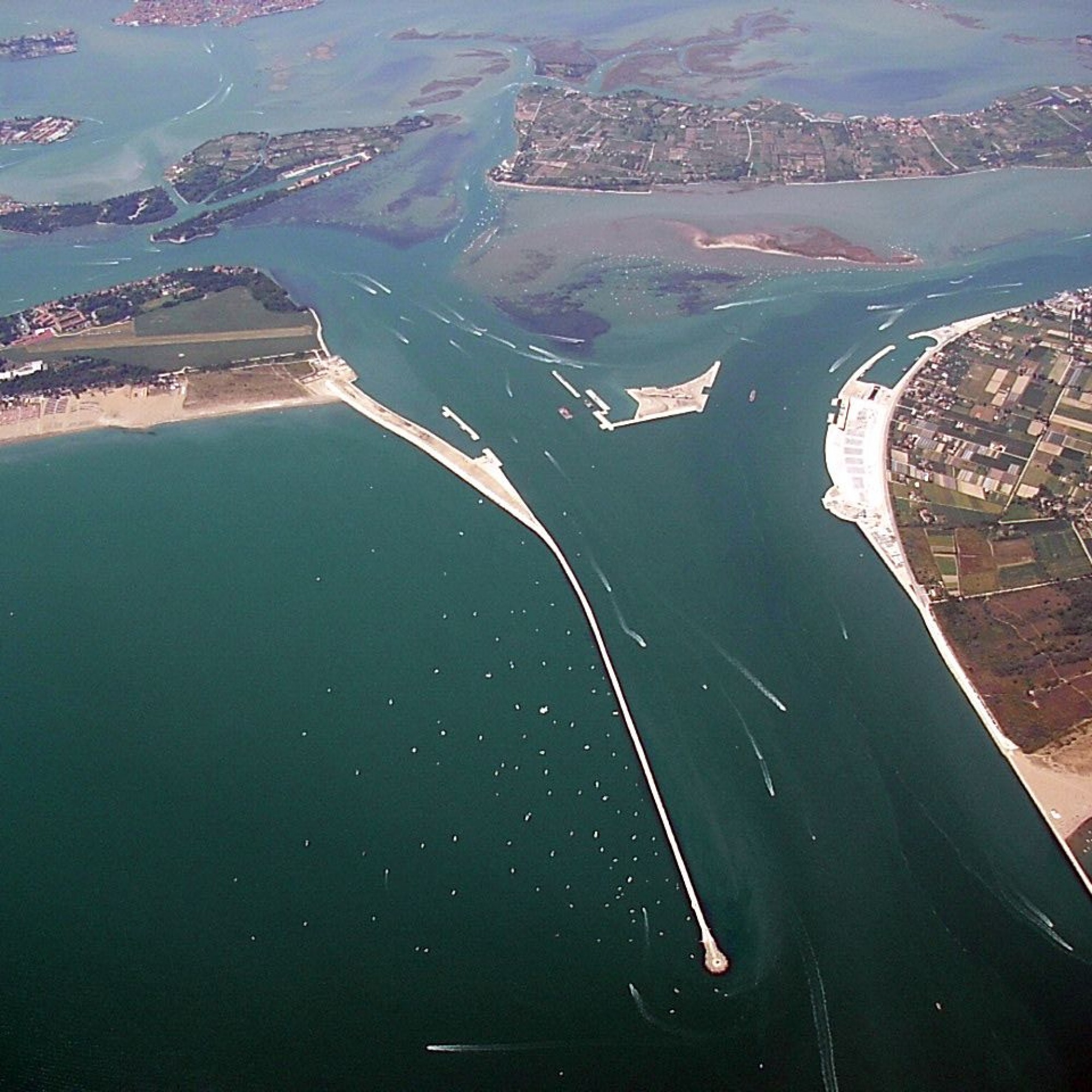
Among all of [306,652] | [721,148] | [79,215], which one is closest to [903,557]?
[306,652]

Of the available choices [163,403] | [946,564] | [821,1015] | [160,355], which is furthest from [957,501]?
[160,355]

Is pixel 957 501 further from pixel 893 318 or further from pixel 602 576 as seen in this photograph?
pixel 893 318

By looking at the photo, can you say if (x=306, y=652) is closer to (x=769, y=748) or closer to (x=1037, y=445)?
(x=769, y=748)

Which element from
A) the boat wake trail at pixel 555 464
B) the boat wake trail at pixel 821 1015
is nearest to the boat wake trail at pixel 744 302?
the boat wake trail at pixel 555 464

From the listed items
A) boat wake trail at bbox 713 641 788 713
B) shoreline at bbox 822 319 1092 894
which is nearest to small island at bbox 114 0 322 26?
shoreline at bbox 822 319 1092 894

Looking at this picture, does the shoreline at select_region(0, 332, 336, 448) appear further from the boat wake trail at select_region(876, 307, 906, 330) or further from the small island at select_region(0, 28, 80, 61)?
the small island at select_region(0, 28, 80, 61)

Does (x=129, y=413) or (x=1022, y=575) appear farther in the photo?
(x=129, y=413)
